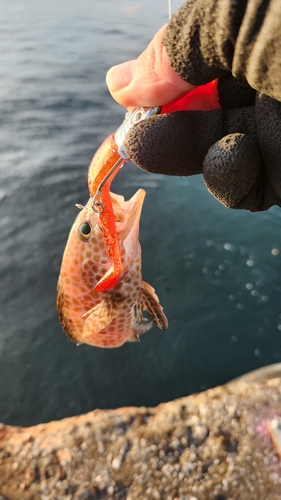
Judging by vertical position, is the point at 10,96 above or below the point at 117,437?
above

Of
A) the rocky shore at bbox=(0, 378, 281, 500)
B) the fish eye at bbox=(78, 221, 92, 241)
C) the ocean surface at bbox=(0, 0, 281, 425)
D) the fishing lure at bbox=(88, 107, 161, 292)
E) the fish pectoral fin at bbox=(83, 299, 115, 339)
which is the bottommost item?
the ocean surface at bbox=(0, 0, 281, 425)

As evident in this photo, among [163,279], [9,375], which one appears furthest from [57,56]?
[9,375]

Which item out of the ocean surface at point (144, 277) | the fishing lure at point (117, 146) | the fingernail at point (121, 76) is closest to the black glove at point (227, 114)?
the fishing lure at point (117, 146)

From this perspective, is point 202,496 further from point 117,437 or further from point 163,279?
point 163,279

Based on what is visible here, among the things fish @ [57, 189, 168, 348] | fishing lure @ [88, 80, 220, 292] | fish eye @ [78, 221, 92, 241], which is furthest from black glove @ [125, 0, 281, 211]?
fish eye @ [78, 221, 92, 241]

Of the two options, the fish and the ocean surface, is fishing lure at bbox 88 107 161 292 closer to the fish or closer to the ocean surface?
the fish

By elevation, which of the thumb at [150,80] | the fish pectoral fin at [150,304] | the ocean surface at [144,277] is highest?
the thumb at [150,80]

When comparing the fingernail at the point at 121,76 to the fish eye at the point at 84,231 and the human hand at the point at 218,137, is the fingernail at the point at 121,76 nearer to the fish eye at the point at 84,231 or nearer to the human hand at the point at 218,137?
the human hand at the point at 218,137
